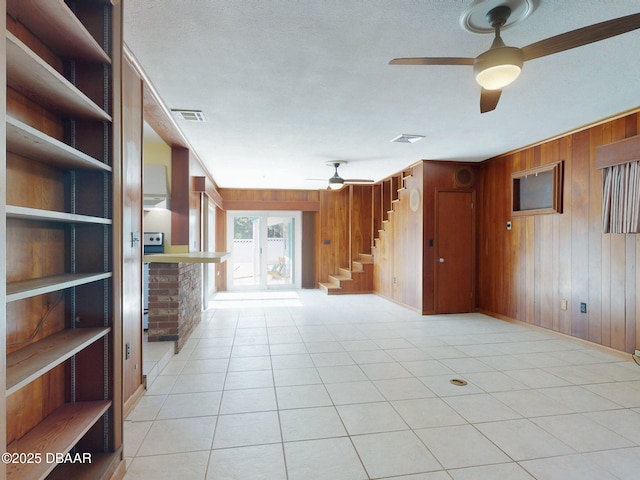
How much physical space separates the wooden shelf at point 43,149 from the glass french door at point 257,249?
6.97 metres

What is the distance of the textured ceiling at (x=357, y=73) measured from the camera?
1992mm

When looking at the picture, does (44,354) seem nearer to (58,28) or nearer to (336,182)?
(58,28)

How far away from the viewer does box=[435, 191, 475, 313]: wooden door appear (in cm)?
583

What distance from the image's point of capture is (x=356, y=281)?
8148 mm

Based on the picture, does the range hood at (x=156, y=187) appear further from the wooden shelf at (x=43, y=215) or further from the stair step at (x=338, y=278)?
the stair step at (x=338, y=278)

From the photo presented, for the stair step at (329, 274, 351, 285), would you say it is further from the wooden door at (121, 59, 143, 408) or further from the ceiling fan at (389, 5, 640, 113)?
the ceiling fan at (389, 5, 640, 113)

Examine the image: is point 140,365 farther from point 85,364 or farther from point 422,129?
point 422,129

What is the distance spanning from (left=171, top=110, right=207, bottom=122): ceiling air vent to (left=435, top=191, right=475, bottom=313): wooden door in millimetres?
3915

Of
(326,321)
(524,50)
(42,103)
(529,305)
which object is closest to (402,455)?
(524,50)

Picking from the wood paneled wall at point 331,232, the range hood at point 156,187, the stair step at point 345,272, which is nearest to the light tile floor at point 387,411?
the range hood at point 156,187

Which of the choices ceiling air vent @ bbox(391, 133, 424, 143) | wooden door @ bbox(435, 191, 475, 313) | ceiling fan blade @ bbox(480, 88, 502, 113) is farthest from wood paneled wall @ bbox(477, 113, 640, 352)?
ceiling fan blade @ bbox(480, 88, 502, 113)

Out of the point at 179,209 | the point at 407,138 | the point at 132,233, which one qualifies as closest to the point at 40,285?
the point at 132,233

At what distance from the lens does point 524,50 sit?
191cm

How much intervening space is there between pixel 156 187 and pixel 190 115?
1.19m
